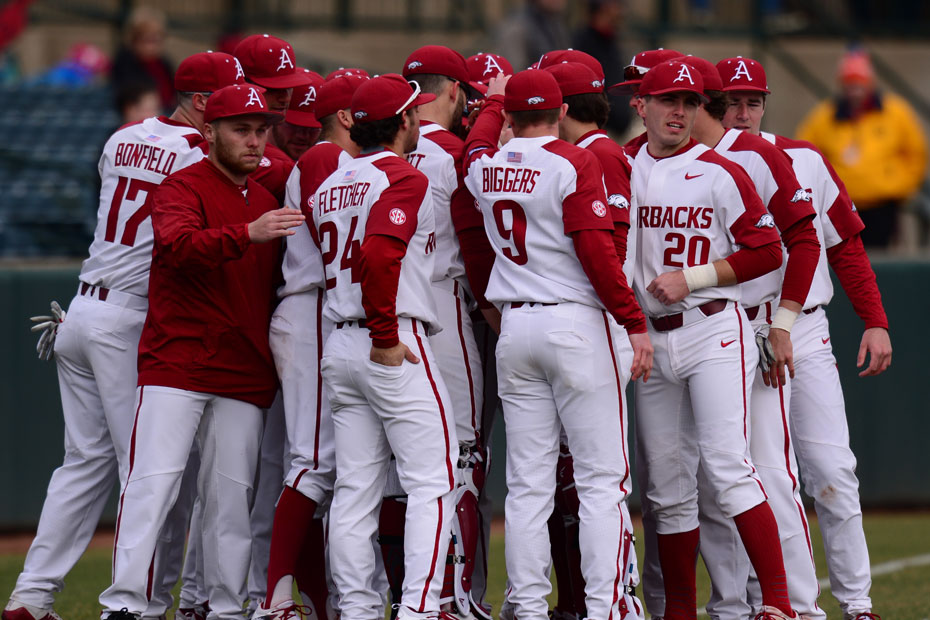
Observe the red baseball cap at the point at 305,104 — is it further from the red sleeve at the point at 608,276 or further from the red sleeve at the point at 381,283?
the red sleeve at the point at 608,276

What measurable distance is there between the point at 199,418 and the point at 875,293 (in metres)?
2.82

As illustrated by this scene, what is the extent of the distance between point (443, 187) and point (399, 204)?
0.59m

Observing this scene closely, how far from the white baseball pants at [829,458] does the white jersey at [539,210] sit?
1.08 meters

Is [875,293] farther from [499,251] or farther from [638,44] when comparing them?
[638,44]

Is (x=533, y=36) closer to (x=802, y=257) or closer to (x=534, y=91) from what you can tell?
(x=802, y=257)

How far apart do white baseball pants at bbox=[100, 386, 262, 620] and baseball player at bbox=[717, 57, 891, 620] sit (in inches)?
87.7

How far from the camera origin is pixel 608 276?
5047mm

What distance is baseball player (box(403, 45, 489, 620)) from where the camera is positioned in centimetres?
554

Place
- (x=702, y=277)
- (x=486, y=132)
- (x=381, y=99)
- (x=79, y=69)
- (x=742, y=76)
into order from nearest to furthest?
(x=381, y=99) < (x=702, y=277) < (x=486, y=132) < (x=742, y=76) < (x=79, y=69)

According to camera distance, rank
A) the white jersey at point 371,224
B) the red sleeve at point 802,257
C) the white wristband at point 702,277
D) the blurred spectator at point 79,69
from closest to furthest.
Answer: the white jersey at point 371,224 → the white wristband at point 702,277 → the red sleeve at point 802,257 → the blurred spectator at point 79,69

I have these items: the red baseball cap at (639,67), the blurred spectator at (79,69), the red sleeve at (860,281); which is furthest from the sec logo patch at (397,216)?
the blurred spectator at (79,69)

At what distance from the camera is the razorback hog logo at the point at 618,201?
5.25 meters

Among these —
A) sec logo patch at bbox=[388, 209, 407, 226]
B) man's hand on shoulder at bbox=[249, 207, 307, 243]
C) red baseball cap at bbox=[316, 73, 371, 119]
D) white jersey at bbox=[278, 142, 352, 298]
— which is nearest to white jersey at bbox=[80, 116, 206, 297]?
white jersey at bbox=[278, 142, 352, 298]

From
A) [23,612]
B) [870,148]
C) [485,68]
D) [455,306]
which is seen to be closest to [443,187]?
[455,306]
